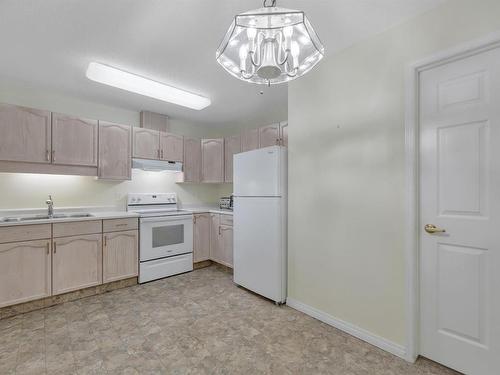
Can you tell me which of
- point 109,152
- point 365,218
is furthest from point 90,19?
point 365,218

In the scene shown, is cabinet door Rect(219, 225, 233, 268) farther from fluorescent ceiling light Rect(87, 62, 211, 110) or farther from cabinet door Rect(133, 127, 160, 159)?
fluorescent ceiling light Rect(87, 62, 211, 110)

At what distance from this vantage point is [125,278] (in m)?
3.11

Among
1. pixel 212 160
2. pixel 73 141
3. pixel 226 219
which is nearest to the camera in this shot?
pixel 73 141

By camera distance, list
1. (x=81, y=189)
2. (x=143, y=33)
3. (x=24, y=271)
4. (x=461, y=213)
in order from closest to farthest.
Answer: (x=461, y=213) < (x=143, y=33) < (x=24, y=271) < (x=81, y=189)

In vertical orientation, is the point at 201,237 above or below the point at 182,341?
above

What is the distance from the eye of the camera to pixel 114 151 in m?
3.30

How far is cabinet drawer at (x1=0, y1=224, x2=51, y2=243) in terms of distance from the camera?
237 cm

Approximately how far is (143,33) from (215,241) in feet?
9.32

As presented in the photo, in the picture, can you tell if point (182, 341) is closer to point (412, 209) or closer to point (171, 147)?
point (412, 209)

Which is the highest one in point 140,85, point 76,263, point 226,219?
point 140,85

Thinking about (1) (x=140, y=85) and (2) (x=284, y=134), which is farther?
(2) (x=284, y=134)

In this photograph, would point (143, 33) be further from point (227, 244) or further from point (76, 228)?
point (227, 244)

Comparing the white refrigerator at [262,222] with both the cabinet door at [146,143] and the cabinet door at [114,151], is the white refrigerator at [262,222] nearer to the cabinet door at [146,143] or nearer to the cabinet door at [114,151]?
the cabinet door at [146,143]

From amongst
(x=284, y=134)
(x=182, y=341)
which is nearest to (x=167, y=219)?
(x=182, y=341)
